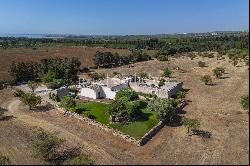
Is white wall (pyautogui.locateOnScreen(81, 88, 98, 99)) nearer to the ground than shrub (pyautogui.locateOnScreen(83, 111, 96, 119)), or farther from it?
farther from it

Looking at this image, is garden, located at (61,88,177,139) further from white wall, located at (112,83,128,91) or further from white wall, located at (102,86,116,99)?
white wall, located at (112,83,128,91)

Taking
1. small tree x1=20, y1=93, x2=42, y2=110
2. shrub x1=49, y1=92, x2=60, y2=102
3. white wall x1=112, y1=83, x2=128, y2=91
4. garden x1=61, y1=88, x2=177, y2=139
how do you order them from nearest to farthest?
garden x1=61, y1=88, x2=177, y2=139 → small tree x1=20, y1=93, x2=42, y2=110 → shrub x1=49, y1=92, x2=60, y2=102 → white wall x1=112, y1=83, x2=128, y2=91

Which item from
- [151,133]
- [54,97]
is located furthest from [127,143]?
[54,97]

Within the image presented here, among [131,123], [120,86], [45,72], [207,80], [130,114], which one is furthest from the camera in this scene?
[45,72]

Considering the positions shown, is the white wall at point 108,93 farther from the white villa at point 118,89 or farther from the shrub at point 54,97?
the shrub at point 54,97

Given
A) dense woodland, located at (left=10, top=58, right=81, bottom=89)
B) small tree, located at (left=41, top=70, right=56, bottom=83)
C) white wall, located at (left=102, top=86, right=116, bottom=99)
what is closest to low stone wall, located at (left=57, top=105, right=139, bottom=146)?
white wall, located at (left=102, top=86, right=116, bottom=99)

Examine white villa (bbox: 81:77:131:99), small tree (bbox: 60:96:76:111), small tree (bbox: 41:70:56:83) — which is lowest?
small tree (bbox: 60:96:76:111)

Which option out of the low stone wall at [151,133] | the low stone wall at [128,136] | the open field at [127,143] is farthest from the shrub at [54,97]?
the low stone wall at [151,133]

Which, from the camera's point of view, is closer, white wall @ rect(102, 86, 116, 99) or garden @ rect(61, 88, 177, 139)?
garden @ rect(61, 88, 177, 139)

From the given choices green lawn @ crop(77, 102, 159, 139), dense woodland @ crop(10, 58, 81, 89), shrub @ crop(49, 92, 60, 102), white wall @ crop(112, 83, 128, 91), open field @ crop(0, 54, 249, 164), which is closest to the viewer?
open field @ crop(0, 54, 249, 164)

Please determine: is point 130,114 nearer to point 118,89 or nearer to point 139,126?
point 139,126
